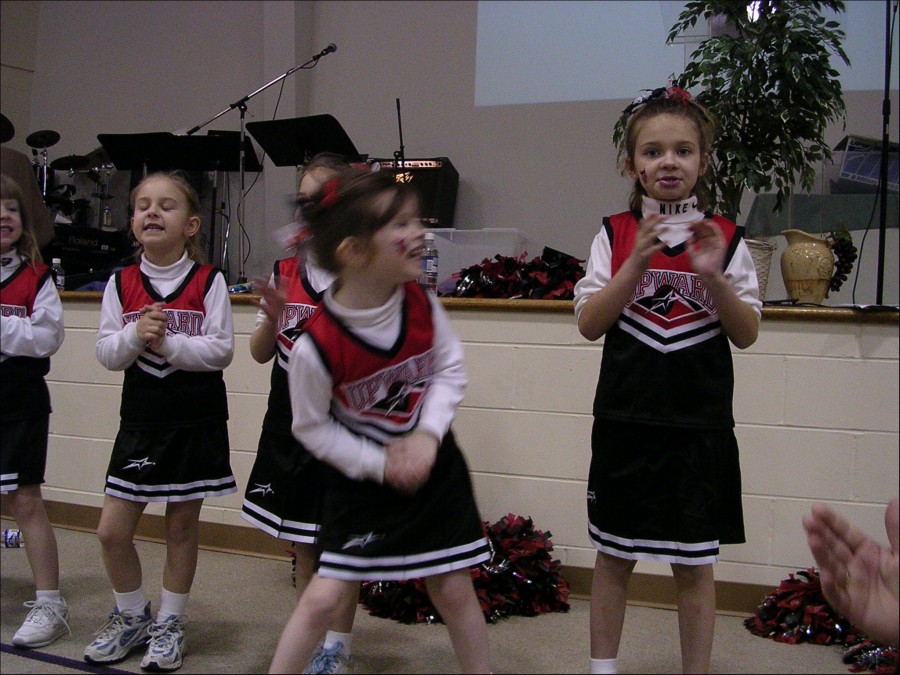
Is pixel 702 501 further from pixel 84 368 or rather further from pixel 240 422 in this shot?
pixel 84 368

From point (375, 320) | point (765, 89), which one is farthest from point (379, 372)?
point (765, 89)

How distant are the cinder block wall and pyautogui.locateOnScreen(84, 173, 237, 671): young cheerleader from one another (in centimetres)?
74

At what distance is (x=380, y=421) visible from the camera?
1205mm

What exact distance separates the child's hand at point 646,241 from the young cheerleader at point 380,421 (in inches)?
12.7

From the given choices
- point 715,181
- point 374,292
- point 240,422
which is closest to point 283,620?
point 240,422

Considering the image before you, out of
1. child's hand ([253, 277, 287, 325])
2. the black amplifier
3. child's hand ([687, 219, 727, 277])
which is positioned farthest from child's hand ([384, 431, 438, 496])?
the black amplifier

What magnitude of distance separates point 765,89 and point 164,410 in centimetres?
191

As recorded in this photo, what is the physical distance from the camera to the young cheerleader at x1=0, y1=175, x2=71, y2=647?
1.62 m

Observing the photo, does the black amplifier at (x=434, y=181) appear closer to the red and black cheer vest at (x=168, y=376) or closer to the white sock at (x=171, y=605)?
the red and black cheer vest at (x=168, y=376)

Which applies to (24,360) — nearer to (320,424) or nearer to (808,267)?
(320,424)

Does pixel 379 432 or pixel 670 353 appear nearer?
pixel 379 432

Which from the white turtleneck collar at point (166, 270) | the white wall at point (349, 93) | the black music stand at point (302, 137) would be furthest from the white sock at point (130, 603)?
the white wall at point (349, 93)

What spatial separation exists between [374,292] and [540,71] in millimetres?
3142

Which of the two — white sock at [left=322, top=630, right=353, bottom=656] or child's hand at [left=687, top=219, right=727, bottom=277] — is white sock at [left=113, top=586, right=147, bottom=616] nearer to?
white sock at [left=322, top=630, right=353, bottom=656]
